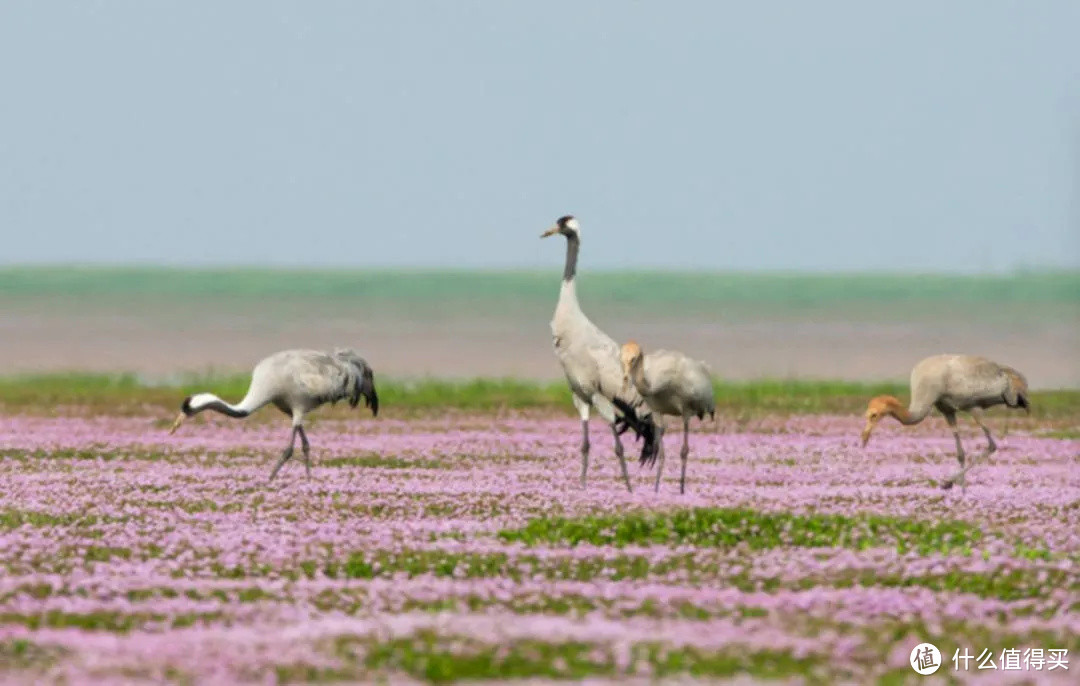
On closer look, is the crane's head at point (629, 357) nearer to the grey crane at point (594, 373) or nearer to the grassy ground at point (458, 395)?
the grey crane at point (594, 373)

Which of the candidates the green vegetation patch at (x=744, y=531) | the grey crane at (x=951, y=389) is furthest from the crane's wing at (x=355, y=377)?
the grey crane at (x=951, y=389)

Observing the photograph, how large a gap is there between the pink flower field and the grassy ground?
14.3 metres

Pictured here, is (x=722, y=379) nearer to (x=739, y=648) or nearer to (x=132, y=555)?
(x=132, y=555)

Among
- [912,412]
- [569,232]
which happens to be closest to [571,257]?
[569,232]

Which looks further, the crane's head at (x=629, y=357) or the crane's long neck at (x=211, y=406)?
the crane's long neck at (x=211, y=406)

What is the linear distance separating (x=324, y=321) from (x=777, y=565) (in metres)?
95.7

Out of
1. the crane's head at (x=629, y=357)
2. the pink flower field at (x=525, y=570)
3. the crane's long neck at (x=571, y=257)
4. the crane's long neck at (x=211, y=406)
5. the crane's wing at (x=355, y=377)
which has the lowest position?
the pink flower field at (x=525, y=570)

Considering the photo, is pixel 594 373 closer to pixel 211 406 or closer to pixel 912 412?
pixel 912 412

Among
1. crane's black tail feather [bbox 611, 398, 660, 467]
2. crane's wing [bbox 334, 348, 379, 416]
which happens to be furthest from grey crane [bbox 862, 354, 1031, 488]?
crane's wing [bbox 334, 348, 379, 416]

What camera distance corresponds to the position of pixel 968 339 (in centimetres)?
9631

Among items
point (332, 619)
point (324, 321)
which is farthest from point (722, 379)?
point (324, 321)

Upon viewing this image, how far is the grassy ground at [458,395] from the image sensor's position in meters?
42.7

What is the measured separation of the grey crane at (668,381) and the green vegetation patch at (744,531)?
9.79 feet

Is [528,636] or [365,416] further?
[365,416]
